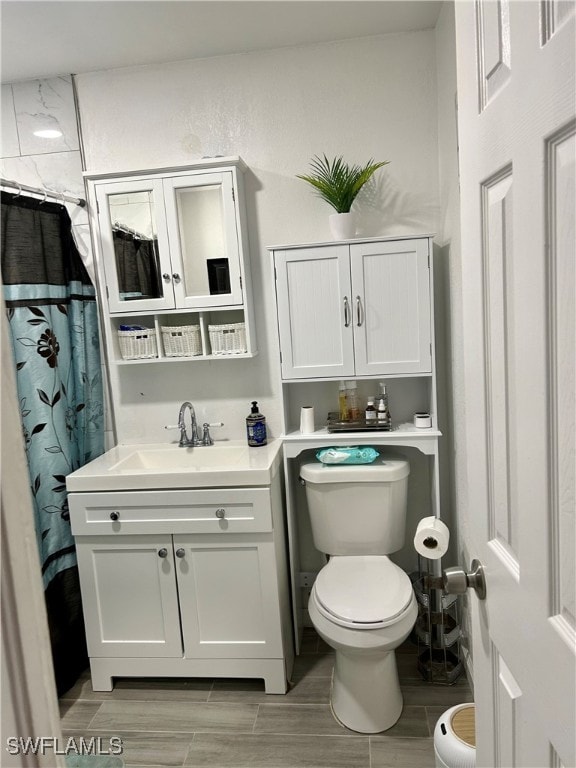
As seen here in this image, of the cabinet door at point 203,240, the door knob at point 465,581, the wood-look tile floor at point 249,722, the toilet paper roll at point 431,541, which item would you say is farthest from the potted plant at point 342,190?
the wood-look tile floor at point 249,722

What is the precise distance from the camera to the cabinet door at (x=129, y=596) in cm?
224

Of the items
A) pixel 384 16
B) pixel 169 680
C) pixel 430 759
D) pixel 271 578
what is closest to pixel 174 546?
pixel 271 578

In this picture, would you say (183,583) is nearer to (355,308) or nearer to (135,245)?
(355,308)

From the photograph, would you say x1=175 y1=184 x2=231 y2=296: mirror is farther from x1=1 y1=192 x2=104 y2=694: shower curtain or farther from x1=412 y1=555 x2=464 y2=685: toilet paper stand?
x1=412 y1=555 x2=464 y2=685: toilet paper stand

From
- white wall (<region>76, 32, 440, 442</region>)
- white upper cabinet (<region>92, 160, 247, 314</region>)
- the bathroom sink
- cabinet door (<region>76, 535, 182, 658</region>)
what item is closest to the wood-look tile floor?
cabinet door (<region>76, 535, 182, 658</region>)

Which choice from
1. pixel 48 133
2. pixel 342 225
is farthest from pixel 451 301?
pixel 48 133

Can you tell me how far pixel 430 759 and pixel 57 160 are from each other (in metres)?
2.88

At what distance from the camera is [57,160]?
2.59 m

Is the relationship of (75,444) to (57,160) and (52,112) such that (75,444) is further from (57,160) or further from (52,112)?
(52,112)

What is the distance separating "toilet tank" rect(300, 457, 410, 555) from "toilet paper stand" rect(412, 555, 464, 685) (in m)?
0.23

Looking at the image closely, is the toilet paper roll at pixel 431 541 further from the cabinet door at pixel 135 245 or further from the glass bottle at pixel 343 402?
the cabinet door at pixel 135 245

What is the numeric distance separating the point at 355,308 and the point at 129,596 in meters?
1.50

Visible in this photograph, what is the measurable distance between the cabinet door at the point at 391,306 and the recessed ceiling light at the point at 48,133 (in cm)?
150

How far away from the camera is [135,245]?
2.44 metres
